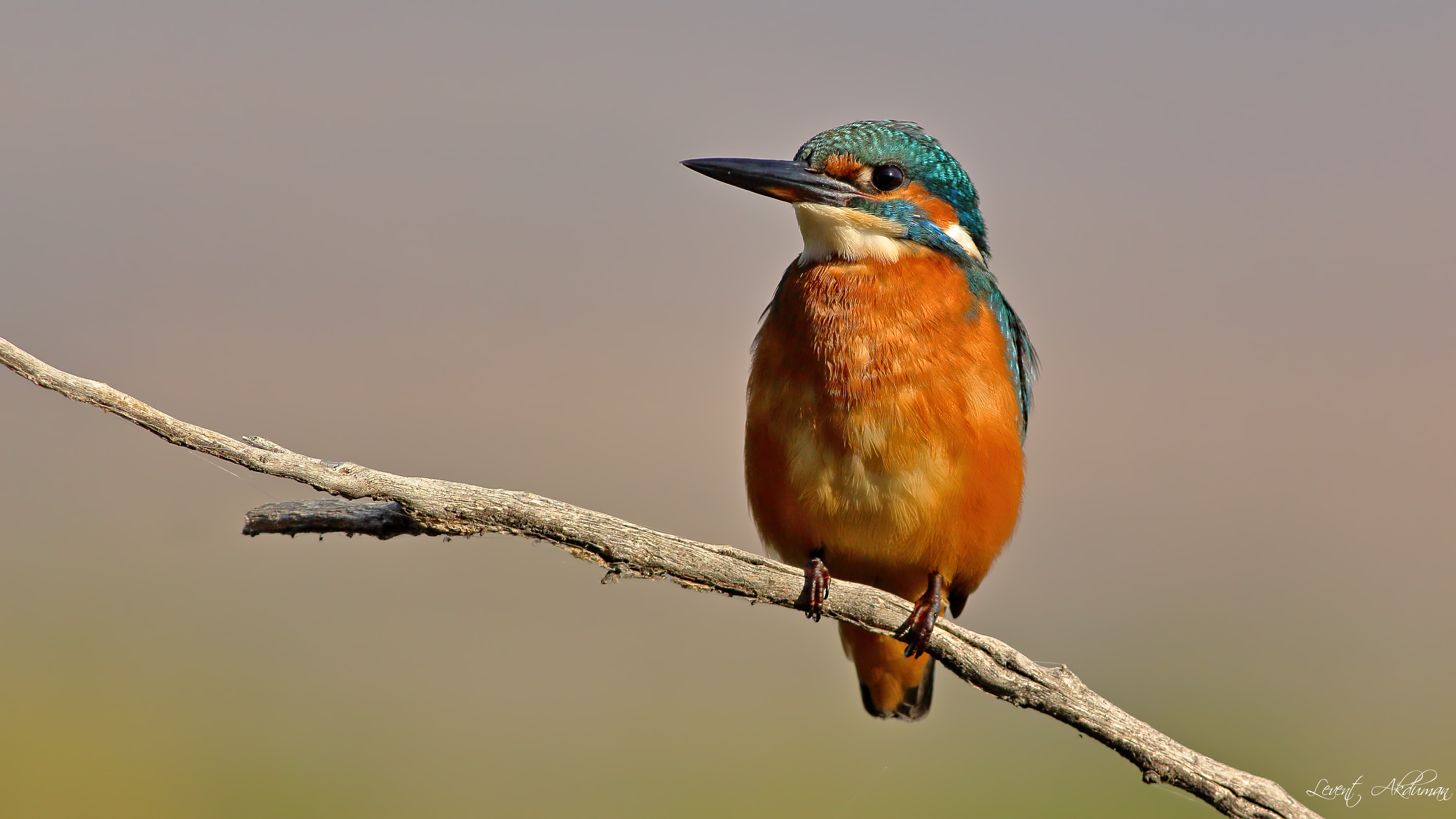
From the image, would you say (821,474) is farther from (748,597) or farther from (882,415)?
(748,597)

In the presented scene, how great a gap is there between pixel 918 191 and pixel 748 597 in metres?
1.37

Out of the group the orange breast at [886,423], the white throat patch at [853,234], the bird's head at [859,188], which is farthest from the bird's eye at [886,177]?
the orange breast at [886,423]

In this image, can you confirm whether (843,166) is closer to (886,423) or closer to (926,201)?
(926,201)

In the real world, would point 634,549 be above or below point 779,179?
below

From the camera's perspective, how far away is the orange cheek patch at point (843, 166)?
10.3 feet

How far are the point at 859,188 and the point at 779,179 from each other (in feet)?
0.83

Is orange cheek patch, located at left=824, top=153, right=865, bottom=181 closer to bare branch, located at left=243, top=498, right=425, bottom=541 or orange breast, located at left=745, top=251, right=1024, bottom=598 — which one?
orange breast, located at left=745, top=251, right=1024, bottom=598

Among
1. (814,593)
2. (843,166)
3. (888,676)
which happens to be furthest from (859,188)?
(888,676)

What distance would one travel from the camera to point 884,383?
9.57 feet

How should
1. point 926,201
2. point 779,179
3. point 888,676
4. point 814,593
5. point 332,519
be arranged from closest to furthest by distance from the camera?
point 332,519 < point 814,593 < point 779,179 < point 926,201 < point 888,676

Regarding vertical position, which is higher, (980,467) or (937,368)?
(937,368)

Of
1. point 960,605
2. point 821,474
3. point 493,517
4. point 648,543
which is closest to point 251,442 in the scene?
point 493,517

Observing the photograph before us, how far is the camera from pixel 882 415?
2895 millimetres

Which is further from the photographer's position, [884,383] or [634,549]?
[884,383]
